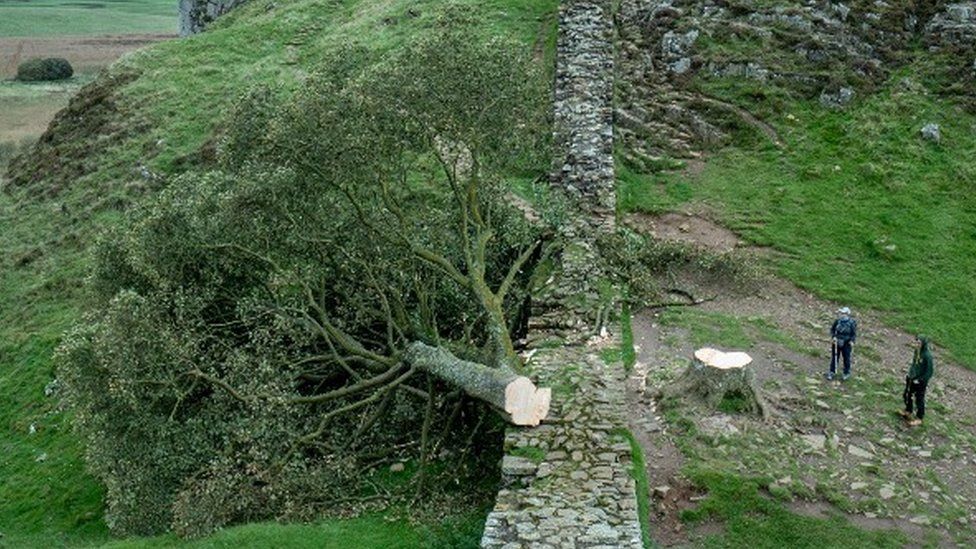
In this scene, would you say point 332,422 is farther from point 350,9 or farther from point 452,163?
point 350,9

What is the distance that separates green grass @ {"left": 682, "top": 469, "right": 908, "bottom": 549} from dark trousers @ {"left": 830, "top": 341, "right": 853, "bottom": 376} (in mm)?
5026

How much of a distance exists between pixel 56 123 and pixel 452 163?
32.2 meters

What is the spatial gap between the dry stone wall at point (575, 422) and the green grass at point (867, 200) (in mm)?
2157

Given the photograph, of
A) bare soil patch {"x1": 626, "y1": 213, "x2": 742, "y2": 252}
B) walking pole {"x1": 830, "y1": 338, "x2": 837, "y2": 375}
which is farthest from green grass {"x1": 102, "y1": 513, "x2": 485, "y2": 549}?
bare soil patch {"x1": 626, "y1": 213, "x2": 742, "y2": 252}

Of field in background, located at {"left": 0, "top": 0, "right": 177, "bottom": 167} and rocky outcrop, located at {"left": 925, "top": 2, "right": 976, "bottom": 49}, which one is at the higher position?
rocky outcrop, located at {"left": 925, "top": 2, "right": 976, "bottom": 49}

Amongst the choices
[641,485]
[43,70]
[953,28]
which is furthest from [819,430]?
[43,70]

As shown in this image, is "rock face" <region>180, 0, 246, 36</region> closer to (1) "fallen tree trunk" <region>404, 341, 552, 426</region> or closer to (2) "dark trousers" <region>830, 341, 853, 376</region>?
(1) "fallen tree trunk" <region>404, 341, 552, 426</region>

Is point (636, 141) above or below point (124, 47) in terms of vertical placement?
above

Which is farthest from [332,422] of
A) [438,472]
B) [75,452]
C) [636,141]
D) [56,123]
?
[56,123]

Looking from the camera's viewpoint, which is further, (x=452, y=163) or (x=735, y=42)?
(x=735, y=42)

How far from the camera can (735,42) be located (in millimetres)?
35406

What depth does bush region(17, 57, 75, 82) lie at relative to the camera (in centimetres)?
9931

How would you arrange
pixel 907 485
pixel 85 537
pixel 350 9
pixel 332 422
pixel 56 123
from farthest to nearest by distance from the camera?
pixel 350 9
pixel 56 123
pixel 85 537
pixel 332 422
pixel 907 485

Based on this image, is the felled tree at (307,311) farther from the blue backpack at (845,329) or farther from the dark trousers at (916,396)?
the dark trousers at (916,396)
